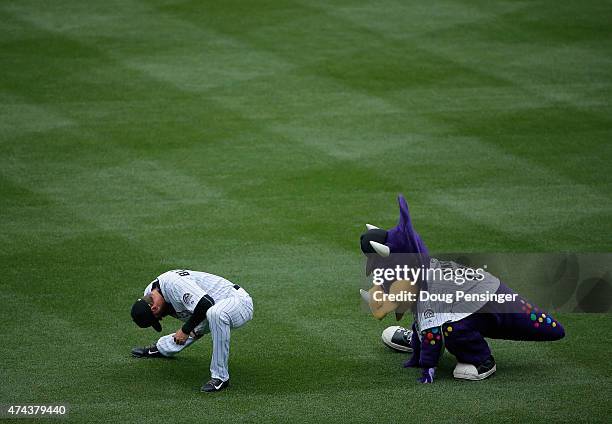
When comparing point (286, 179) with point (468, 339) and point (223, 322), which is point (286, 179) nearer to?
point (223, 322)

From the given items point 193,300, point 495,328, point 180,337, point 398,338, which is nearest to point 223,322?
point 193,300

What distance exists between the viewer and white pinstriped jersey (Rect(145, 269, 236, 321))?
841 centimetres

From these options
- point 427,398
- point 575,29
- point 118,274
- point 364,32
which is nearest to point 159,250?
point 118,274

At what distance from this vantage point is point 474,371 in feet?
27.5

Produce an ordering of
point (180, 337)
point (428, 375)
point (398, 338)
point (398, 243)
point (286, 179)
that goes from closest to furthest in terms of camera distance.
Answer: point (398, 243), point (428, 375), point (180, 337), point (398, 338), point (286, 179)

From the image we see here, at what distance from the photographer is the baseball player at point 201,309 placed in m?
8.30

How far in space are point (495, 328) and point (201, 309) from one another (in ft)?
8.00

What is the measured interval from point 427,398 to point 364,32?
10514 mm

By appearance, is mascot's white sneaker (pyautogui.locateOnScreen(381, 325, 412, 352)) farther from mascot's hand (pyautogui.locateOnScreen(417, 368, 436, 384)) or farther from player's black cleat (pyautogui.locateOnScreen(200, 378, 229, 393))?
player's black cleat (pyautogui.locateOnScreen(200, 378, 229, 393))

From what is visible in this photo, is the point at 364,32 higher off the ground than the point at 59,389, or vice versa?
the point at 364,32

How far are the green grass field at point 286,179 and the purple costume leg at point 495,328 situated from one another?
A: 27 centimetres

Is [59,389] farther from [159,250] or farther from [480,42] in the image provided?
[480,42]

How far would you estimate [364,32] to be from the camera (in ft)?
57.6

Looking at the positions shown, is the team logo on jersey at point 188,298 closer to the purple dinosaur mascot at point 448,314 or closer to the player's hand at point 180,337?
the player's hand at point 180,337
